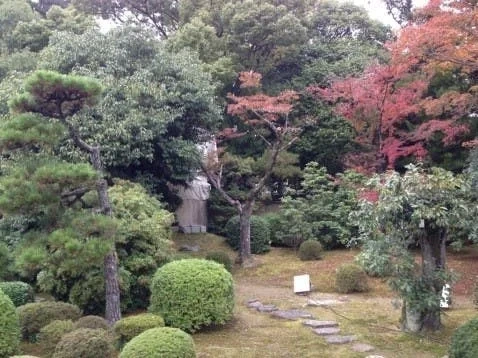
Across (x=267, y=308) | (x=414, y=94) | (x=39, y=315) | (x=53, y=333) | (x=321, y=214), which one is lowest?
(x=267, y=308)

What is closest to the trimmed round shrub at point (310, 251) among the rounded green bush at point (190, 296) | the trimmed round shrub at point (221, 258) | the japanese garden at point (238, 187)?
the japanese garden at point (238, 187)

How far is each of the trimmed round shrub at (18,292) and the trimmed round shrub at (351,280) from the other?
5.89 metres

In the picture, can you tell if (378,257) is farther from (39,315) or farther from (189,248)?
(189,248)

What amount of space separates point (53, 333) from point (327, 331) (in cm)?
389

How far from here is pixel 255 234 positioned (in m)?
15.3

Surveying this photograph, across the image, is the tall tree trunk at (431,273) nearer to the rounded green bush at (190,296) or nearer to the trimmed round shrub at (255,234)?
the rounded green bush at (190,296)

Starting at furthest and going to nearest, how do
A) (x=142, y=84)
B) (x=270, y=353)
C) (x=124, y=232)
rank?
(x=142, y=84), (x=124, y=232), (x=270, y=353)

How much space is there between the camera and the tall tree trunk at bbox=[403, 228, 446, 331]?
775 centimetres

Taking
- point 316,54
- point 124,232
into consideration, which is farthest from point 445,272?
point 316,54

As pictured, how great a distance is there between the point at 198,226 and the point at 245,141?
339 centimetres

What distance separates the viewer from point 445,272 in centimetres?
780

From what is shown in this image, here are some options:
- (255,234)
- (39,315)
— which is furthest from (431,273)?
(255,234)

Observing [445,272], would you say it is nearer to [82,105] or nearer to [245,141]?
[82,105]

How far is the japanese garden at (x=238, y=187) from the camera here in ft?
23.0
